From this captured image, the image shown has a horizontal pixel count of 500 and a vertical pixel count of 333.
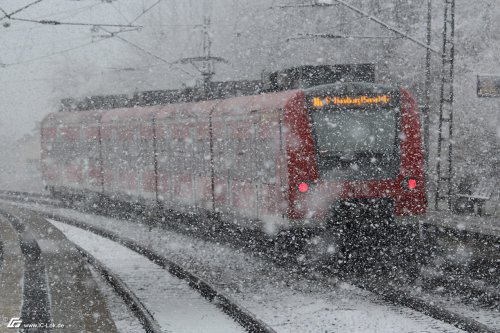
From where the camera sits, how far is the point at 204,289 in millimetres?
10195

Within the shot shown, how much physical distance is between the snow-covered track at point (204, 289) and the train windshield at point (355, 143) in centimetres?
264

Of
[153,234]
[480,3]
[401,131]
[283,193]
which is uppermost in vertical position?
[480,3]

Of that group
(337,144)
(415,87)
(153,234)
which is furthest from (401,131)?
(415,87)

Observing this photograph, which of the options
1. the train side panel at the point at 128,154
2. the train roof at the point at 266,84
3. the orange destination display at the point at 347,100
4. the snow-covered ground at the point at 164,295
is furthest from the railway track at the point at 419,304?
the train side panel at the point at 128,154

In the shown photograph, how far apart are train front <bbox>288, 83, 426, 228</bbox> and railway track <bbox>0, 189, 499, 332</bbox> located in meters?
1.69

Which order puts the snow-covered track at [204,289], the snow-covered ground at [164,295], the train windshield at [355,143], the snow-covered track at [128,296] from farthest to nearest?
the train windshield at [355,143] → the snow-covered ground at [164,295] → the snow-covered track at [128,296] → the snow-covered track at [204,289]

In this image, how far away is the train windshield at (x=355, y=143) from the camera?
12117mm

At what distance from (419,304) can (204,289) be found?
288 cm

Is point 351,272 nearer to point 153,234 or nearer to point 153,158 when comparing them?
point 153,234

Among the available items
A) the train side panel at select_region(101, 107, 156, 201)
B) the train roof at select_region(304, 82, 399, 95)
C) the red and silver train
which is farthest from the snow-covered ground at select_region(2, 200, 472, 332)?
the train side panel at select_region(101, 107, 156, 201)

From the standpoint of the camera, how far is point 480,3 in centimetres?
2844

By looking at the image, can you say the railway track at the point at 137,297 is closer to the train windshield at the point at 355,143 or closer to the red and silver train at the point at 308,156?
the red and silver train at the point at 308,156

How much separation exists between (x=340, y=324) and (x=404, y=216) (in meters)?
4.89

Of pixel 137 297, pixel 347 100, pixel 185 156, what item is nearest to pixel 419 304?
pixel 137 297
